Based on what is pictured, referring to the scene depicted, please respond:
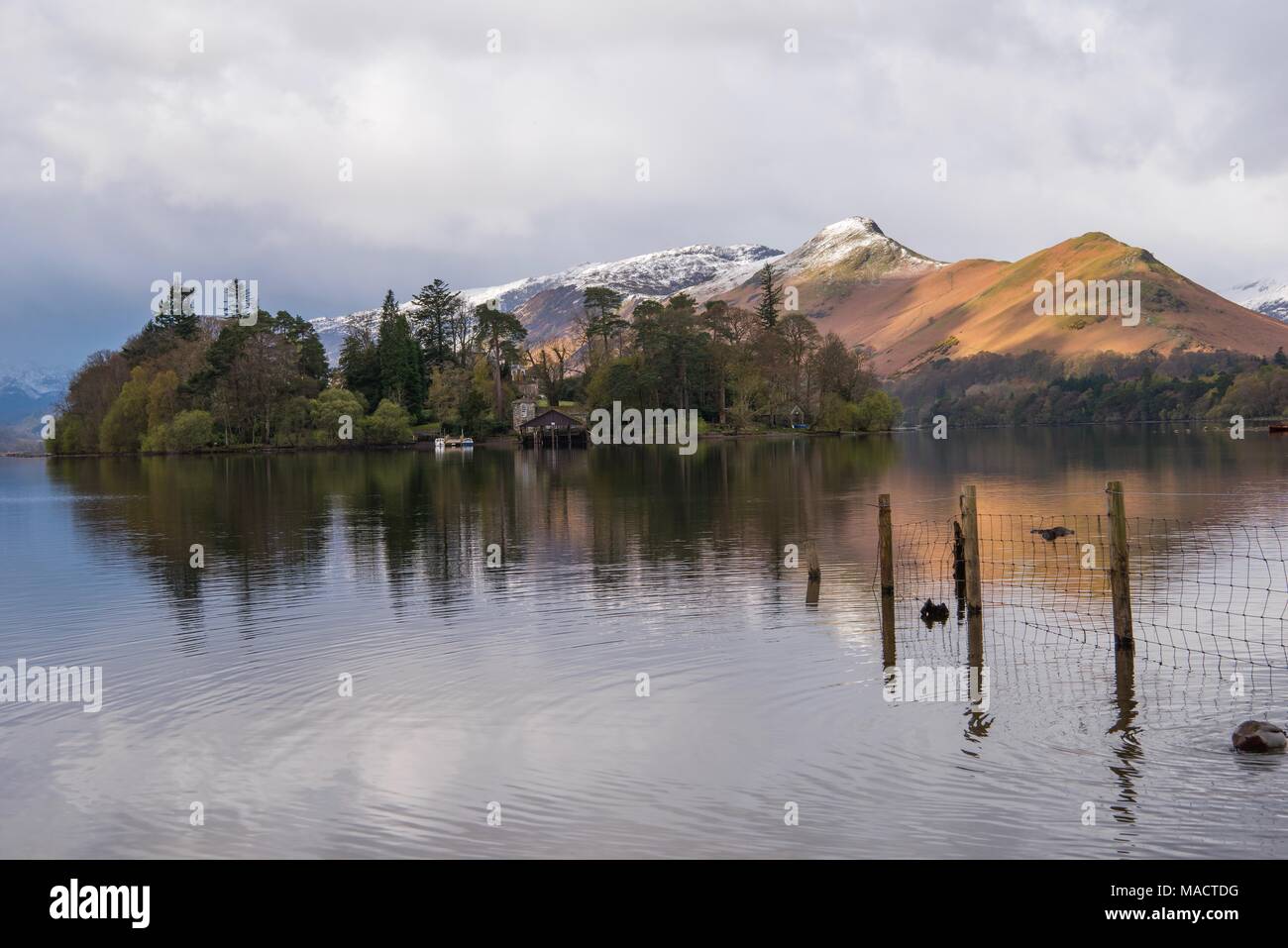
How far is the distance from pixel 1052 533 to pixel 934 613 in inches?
635

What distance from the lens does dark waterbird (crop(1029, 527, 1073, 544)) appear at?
38347mm

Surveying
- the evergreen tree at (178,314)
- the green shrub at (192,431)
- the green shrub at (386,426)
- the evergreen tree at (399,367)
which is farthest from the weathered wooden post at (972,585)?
the evergreen tree at (178,314)

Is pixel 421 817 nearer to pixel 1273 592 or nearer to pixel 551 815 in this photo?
pixel 551 815

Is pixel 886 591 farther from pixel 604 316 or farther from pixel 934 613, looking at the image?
pixel 604 316

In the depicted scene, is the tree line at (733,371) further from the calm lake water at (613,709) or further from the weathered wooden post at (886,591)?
the weathered wooden post at (886,591)

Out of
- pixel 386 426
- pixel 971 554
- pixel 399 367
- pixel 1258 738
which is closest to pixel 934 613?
pixel 971 554

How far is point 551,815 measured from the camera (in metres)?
13.8

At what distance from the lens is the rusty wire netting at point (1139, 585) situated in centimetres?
2198

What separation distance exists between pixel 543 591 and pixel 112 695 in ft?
40.8

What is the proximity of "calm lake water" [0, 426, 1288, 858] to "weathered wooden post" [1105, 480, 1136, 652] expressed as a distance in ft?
2.37

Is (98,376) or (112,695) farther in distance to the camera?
(98,376)

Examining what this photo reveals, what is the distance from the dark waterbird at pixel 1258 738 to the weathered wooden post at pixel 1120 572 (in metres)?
4.84
